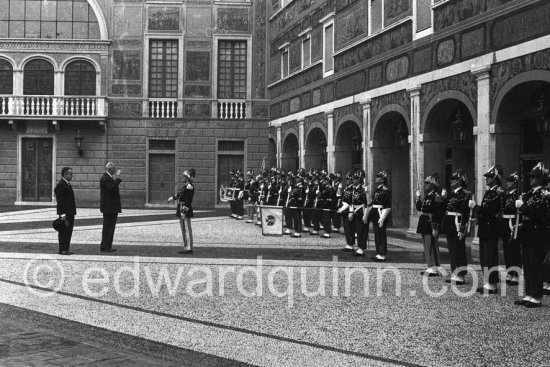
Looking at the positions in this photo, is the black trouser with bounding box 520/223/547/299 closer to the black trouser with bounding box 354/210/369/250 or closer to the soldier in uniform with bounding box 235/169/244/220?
the black trouser with bounding box 354/210/369/250

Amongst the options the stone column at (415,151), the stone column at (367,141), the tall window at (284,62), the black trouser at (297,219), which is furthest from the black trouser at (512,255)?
the tall window at (284,62)

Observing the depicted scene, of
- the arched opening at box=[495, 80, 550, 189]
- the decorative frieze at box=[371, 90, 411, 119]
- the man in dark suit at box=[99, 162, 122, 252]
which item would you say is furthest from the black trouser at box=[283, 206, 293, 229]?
the arched opening at box=[495, 80, 550, 189]

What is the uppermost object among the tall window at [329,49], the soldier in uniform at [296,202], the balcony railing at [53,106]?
the tall window at [329,49]

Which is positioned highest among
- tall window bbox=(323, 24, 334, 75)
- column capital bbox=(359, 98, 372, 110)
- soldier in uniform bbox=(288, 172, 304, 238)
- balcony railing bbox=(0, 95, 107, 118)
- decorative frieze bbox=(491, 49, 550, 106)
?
tall window bbox=(323, 24, 334, 75)

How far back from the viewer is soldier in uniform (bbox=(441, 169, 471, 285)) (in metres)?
11.5

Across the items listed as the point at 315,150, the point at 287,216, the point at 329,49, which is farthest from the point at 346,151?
the point at 287,216

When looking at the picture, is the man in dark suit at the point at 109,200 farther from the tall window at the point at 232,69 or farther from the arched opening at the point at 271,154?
the tall window at the point at 232,69

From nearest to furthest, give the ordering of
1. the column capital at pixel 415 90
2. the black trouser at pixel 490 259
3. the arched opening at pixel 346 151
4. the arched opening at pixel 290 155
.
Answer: the black trouser at pixel 490 259 → the column capital at pixel 415 90 → the arched opening at pixel 346 151 → the arched opening at pixel 290 155

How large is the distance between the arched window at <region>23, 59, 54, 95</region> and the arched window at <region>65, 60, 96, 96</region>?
842 mm

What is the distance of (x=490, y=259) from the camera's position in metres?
10.8

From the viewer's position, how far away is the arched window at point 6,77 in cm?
3522

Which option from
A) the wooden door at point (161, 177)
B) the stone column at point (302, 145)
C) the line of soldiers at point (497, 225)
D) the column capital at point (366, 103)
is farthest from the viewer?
the wooden door at point (161, 177)

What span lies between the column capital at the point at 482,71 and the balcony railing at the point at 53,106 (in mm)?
22712

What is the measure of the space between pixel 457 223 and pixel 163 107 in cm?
2625
